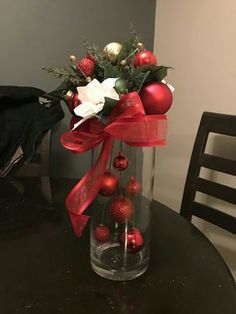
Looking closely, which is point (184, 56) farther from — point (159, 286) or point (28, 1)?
point (159, 286)

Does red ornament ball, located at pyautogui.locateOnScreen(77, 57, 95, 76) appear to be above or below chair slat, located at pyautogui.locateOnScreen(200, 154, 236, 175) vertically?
above

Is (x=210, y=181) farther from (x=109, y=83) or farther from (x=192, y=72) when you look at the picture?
(x=109, y=83)

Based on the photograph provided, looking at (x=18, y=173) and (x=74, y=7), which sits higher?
(x=74, y=7)

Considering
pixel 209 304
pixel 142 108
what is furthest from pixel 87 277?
pixel 142 108

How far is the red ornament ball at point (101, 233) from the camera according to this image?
2.57ft

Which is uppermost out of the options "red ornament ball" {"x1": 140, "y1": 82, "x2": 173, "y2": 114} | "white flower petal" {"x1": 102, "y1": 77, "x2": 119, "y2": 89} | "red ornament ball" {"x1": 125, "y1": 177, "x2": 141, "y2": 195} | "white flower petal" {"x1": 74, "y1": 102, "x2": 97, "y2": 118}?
"white flower petal" {"x1": 102, "y1": 77, "x2": 119, "y2": 89}

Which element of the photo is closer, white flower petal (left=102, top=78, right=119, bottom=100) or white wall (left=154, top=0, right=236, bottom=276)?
white flower petal (left=102, top=78, right=119, bottom=100)

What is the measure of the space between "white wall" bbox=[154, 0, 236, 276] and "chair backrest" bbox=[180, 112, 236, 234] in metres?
0.18

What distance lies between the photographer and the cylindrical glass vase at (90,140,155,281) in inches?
29.7

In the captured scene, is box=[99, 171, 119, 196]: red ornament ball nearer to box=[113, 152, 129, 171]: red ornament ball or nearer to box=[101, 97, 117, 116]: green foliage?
box=[113, 152, 129, 171]: red ornament ball

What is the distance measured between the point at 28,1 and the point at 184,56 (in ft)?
2.38

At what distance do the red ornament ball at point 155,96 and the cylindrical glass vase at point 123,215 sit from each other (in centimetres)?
9

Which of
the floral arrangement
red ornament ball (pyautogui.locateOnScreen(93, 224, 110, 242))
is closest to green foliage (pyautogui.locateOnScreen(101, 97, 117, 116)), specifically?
the floral arrangement

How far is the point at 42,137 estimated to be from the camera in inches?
58.9
